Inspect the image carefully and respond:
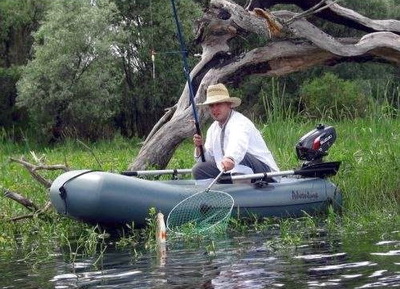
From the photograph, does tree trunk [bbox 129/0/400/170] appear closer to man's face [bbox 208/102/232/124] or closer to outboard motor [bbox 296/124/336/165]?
man's face [bbox 208/102/232/124]

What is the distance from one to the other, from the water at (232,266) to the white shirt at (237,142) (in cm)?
124

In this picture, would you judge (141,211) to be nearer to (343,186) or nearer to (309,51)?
(343,186)

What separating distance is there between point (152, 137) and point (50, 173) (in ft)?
6.33

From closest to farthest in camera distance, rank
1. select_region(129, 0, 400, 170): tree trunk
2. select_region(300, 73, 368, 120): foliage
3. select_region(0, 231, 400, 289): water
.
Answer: select_region(0, 231, 400, 289): water
select_region(129, 0, 400, 170): tree trunk
select_region(300, 73, 368, 120): foliage

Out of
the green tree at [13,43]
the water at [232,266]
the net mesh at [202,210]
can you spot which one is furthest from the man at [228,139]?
the green tree at [13,43]

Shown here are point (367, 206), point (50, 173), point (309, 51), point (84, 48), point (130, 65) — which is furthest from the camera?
point (130, 65)

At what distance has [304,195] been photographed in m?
10.5

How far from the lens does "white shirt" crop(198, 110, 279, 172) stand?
10227 mm

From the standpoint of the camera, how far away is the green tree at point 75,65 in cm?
2531

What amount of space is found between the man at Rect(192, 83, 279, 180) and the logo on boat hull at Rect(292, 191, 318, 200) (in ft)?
1.16

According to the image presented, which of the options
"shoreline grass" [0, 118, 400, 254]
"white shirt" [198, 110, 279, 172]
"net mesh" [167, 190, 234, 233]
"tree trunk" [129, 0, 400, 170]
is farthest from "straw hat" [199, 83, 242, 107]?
"shoreline grass" [0, 118, 400, 254]

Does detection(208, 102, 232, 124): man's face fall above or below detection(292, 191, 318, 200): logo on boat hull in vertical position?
above

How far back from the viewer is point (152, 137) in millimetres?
12273

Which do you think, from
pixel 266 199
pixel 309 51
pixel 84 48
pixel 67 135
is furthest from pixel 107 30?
pixel 266 199
